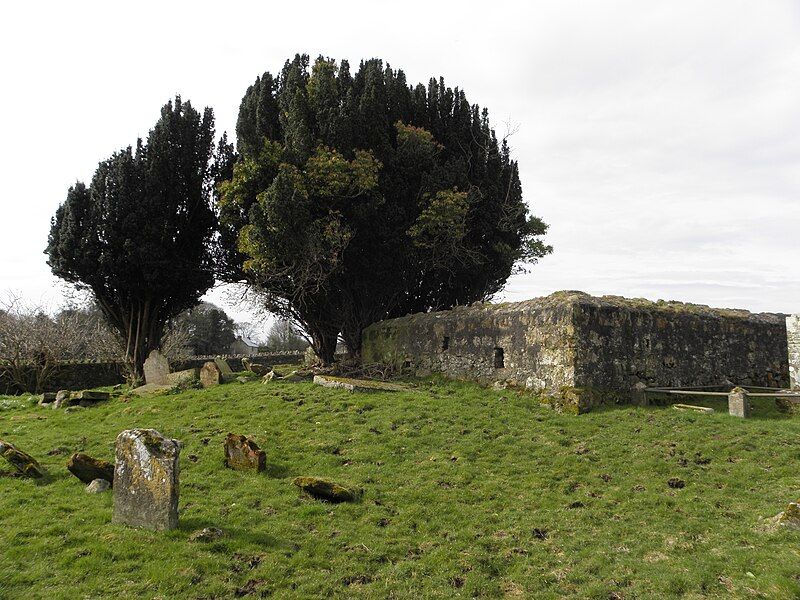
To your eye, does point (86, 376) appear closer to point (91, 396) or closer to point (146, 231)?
point (146, 231)

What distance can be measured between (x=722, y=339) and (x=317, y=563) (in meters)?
15.1

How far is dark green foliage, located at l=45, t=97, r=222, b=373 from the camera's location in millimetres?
22109

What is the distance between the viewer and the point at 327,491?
352 inches

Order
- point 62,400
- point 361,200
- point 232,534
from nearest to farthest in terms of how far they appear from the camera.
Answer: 1. point 232,534
2. point 62,400
3. point 361,200

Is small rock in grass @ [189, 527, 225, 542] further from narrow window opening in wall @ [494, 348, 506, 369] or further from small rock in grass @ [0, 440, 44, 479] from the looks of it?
narrow window opening in wall @ [494, 348, 506, 369]

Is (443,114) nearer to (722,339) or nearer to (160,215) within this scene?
(160,215)

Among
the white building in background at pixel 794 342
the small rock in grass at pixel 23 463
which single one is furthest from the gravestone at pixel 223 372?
the white building in background at pixel 794 342

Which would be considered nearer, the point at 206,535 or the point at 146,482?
the point at 206,535

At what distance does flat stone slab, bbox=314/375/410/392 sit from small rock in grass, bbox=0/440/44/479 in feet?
25.6

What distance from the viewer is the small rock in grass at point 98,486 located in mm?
9062

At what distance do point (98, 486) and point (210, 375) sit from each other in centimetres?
921

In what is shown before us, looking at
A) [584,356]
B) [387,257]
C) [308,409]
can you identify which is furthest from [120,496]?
[387,257]

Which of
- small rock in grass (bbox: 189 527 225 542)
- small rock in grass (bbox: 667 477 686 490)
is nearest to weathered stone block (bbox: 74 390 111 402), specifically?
small rock in grass (bbox: 189 527 225 542)

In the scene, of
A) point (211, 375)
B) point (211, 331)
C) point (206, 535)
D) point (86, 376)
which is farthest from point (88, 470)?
point (211, 331)
